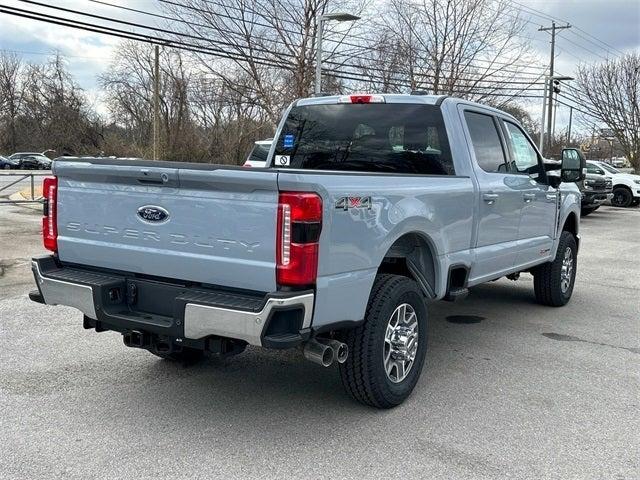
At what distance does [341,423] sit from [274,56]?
21559mm

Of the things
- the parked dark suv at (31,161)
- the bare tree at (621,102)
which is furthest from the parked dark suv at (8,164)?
the bare tree at (621,102)

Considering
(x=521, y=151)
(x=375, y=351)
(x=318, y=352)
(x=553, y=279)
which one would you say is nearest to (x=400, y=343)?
(x=375, y=351)

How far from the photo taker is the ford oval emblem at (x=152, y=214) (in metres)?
3.57

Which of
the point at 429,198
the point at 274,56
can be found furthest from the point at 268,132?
the point at 429,198

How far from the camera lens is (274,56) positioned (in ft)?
78.3

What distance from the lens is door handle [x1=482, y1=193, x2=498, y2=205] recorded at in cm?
503

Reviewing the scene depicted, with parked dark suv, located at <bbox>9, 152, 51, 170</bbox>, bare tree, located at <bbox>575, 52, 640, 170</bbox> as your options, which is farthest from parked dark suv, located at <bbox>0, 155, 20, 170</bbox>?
bare tree, located at <bbox>575, 52, 640, 170</bbox>

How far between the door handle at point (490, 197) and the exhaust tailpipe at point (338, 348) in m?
1.98

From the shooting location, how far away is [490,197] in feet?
16.7

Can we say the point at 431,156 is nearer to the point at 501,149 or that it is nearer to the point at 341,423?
the point at 501,149

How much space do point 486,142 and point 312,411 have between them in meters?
2.76

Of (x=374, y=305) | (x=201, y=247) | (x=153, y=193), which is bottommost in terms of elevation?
(x=374, y=305)

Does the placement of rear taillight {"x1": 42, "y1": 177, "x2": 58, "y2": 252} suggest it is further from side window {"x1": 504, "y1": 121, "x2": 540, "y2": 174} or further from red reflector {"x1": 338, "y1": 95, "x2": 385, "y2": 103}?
side window {"x1": 504, "y1": 121, "x2": 540, "y2": 174}

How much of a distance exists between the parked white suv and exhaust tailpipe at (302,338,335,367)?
23.5 m
